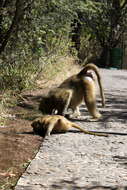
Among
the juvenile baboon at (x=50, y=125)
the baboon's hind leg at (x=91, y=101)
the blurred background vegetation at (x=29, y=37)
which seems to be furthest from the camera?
the blurred background vegetation at (x=29, y=37)

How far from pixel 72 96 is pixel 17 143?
2.64 meters

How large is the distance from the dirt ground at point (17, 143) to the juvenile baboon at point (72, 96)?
58 centimetres

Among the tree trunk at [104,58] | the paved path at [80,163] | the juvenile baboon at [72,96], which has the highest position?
the juvenile baboon at [72,96]

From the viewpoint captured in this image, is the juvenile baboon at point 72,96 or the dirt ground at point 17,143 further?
the juvenile baboon at point 72,96

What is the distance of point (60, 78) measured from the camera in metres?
17.6

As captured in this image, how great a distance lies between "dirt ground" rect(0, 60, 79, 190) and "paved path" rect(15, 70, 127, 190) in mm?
132

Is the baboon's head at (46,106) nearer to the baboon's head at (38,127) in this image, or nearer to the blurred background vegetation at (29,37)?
the blurred background vegetation at (29,37)

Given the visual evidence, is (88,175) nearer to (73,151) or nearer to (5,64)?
(73,151)

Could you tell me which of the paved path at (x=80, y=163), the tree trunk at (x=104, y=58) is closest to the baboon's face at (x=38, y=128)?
the paved path at (x=80, y=163)

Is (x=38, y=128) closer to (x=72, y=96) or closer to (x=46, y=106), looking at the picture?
(x=46, y=106)

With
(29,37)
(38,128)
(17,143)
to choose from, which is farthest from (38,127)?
(29,37)

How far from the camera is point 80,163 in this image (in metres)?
6.70

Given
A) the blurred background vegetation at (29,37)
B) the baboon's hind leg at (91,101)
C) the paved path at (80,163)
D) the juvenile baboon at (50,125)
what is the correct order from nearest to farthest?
1. the paved path at (80,163)
2. the juvenile baboon at (50,125)
3. the baboon's hind leg at (91,101)
4. the blurred background vegetation at (29,37)

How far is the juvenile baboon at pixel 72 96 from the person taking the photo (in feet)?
32.3
